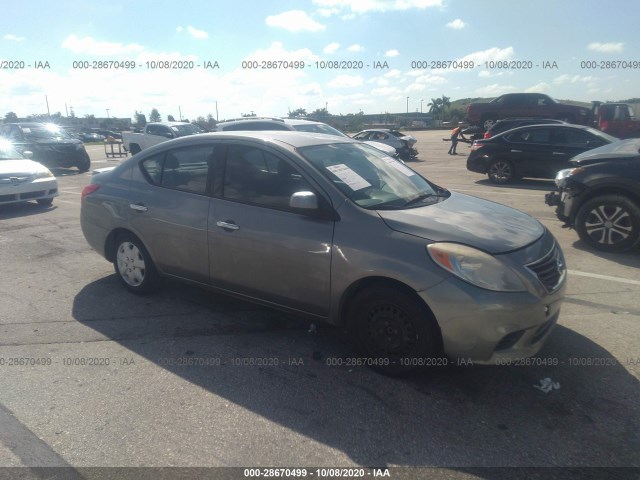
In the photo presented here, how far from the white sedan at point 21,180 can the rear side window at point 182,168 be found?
5.97m

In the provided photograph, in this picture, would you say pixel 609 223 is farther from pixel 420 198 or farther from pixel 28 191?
pixel 28 191

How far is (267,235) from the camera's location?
11.9ft

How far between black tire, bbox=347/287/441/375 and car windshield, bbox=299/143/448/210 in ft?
2.27

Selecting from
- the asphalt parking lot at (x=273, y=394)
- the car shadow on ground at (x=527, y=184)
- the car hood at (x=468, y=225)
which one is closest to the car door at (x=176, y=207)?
the asphalt parking lot at (x=273, y=394)

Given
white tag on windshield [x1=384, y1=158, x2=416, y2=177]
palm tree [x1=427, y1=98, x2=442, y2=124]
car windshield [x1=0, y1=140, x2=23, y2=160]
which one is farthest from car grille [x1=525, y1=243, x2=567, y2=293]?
palm tree [x1=427, y1=98, x2=442, y2=124]

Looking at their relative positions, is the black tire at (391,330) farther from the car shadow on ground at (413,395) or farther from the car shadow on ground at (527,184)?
the car shadow on ground at (527,184)

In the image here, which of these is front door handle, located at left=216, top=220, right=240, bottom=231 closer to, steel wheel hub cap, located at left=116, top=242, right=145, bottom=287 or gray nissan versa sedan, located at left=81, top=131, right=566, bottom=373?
gray nissan versa sedan, located at left=81, top=131, right=566, bottom=373

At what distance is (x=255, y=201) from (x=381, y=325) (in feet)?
4.60

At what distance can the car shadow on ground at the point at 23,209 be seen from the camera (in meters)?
9.07

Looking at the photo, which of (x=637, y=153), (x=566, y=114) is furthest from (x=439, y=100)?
(x=637, y=153)

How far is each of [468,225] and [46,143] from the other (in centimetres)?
1573

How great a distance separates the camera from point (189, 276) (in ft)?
14.0

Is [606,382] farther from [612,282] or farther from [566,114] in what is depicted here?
[566,114]

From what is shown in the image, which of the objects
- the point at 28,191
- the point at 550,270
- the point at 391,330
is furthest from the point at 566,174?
the point at 28,191
